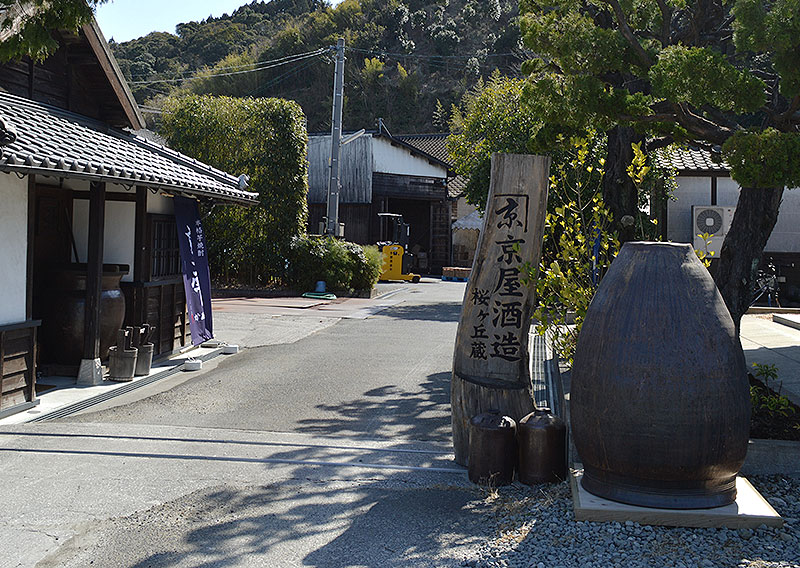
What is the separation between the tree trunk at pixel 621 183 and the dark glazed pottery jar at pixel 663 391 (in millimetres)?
5639

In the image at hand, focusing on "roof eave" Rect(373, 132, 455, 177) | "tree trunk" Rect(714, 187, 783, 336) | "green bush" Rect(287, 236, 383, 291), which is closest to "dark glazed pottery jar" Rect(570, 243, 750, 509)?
"tree trunk" Rect(714, 187, 783, 336)

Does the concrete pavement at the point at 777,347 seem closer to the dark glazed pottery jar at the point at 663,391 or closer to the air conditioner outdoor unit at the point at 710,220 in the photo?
the dark glazed pottery jar at the point at 663,391

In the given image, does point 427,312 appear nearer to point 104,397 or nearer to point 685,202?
point 685,202

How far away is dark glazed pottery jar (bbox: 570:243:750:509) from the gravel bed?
0.24 metres

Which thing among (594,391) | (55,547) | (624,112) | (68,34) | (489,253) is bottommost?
(55,547)

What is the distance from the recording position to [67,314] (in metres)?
9.50

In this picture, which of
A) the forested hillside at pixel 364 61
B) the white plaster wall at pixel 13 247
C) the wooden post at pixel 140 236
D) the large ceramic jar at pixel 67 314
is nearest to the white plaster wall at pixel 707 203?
the wooden post at pixel 140 236

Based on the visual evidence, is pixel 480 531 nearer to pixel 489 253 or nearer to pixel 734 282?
pixel 489 253

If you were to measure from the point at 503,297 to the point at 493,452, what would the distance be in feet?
4.35

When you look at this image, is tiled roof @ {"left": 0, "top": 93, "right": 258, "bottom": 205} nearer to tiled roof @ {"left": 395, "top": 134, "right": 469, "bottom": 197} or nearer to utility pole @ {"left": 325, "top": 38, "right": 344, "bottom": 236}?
utility pole @ {"left": 325, "top": 38, "right": 344, "bottom": 236}

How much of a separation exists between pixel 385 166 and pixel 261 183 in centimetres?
1242

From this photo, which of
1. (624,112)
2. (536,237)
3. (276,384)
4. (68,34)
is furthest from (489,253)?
(68,34)

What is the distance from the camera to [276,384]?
392 inches

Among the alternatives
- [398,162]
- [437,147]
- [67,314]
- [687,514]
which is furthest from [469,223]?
[687,514]
